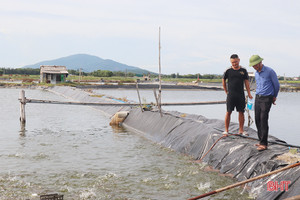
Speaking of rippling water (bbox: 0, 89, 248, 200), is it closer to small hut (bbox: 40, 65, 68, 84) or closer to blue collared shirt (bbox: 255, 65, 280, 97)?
blue collared shirt (bbox: 255, 65, 280, 97)

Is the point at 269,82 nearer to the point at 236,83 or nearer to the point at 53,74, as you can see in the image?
the point at 236,83

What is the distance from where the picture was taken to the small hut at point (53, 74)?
85.8m

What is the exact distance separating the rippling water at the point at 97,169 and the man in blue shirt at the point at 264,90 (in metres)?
2.07

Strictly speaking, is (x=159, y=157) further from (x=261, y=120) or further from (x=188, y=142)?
(x=261, y=120)

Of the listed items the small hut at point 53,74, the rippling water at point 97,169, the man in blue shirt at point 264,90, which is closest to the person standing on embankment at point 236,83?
the man in blue shirt at point 264,90

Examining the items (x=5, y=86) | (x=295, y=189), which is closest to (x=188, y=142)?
(x=295, y=189)

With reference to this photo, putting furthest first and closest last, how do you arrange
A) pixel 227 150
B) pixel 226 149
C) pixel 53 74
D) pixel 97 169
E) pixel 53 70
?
pixel 53 70
pixel 53 74
pixel 97 169
pixel 226 149
pixel 227 150

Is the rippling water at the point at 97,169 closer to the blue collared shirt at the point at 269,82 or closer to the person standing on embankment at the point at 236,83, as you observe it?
the person standing on embankment at the point at 236,83

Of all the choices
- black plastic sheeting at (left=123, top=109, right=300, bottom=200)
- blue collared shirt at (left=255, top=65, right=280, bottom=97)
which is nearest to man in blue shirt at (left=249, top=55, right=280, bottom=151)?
blue collared shirt at (left=255, top=65, right=280, bottom=97)

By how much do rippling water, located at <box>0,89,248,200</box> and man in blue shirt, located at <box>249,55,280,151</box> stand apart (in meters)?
2.07

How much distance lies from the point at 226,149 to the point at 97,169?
4.50 meters

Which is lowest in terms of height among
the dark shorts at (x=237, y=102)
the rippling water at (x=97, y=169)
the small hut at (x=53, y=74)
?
the rippling water at (x=97, y=169)

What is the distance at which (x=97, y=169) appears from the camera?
475 inches

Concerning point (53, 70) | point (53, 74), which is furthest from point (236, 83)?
point (53, 70)
